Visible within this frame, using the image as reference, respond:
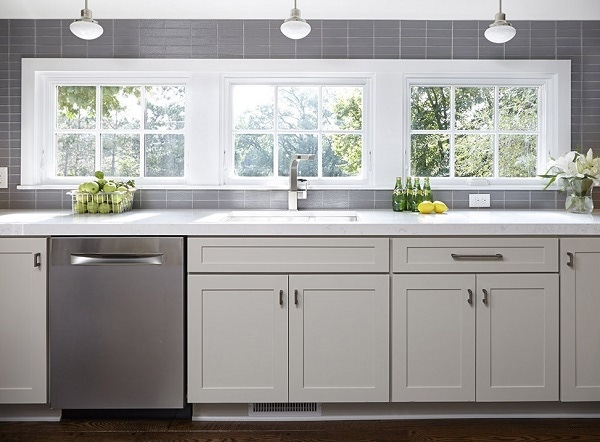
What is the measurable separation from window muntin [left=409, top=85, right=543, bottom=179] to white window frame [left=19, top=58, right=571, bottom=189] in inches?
2.4

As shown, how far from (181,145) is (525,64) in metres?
1.97

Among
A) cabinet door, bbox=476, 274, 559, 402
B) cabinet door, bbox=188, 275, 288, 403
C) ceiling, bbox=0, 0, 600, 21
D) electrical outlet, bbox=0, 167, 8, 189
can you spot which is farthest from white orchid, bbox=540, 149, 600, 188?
electrical outlet, bbox=0, 167, 8, 189

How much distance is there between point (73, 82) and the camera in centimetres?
331

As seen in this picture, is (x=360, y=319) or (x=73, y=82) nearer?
(x=360, y=319)

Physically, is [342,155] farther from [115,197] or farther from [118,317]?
[118,317]

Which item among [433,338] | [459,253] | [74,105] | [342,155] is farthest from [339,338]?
[74,105]

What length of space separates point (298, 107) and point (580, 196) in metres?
1.57

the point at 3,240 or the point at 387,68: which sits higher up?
the point at 387,68

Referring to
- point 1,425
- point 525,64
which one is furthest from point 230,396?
point 525,64

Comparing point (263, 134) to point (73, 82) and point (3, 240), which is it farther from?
point (3, 240)

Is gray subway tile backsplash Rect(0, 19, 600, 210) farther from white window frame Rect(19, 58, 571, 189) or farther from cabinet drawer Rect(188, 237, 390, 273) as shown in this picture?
cabinet drawer Rect(188, 237, 390, 273)

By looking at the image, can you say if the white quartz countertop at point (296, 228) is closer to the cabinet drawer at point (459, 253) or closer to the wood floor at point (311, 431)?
the cabinet drawer at point (459, 253)

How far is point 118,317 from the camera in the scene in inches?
99.6

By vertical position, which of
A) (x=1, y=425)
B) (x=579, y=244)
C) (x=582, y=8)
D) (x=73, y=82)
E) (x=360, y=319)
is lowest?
(x=1, y=425)
